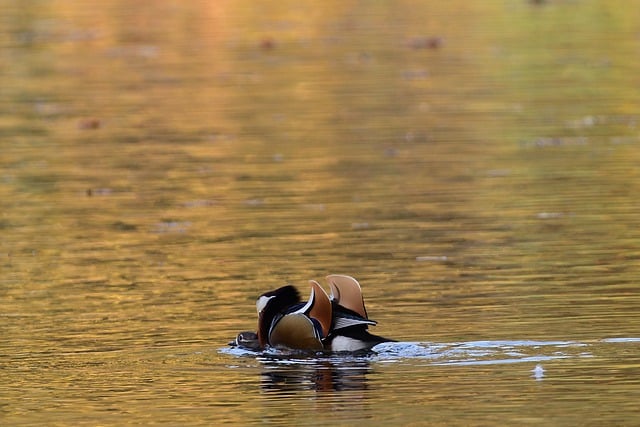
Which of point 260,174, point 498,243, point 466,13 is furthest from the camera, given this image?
point 466,13

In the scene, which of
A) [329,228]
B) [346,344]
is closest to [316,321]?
[346,344]

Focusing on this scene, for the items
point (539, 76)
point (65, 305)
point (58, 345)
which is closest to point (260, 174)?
point (65, 305)

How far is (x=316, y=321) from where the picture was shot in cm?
1028

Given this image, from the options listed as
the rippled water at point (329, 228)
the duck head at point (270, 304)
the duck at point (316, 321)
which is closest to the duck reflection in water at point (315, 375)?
the rippled water at point (329, 228)

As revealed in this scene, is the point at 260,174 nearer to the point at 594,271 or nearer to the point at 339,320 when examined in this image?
the point at 594,271

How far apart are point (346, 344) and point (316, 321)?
207 mm

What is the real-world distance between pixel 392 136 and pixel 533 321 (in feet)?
32.3

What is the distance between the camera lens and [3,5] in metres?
45.7

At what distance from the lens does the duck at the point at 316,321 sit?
10.2 m

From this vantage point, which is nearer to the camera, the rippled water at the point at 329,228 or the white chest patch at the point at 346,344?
the rippled water at the point at 329,228

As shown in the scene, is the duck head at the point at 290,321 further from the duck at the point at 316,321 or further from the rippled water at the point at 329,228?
the rippled water at the point at 329,228

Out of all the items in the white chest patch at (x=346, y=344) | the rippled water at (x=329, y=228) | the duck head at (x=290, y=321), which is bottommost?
the rippled water at (x=329, y=228)

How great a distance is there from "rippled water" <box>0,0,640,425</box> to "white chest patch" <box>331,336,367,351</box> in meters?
0.13

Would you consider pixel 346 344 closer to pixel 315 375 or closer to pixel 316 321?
pixel 316 321
